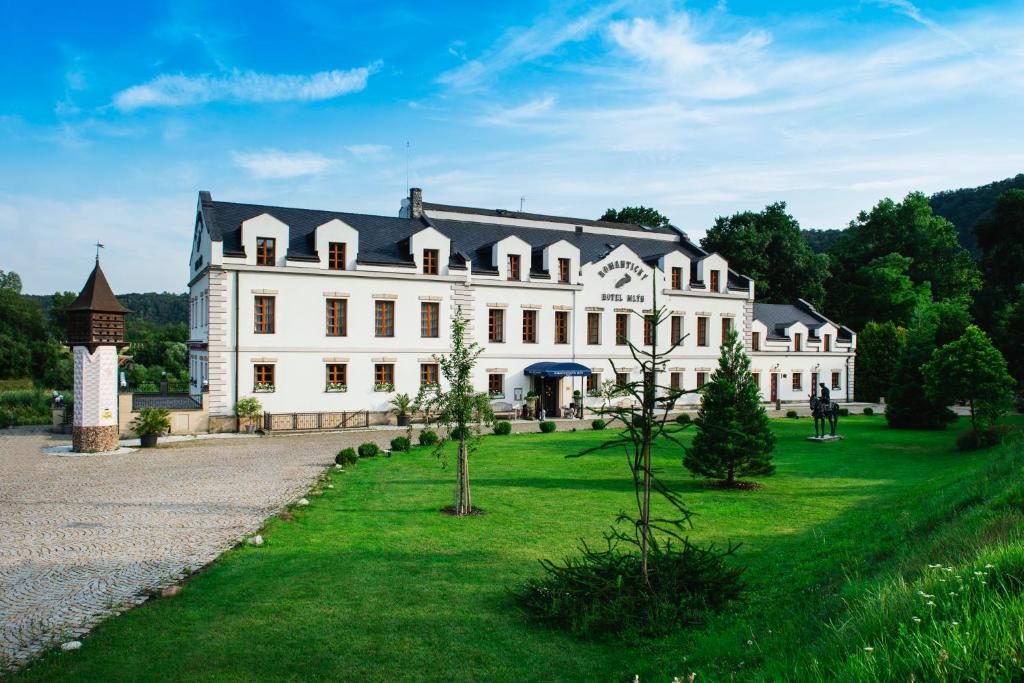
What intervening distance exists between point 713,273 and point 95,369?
115 feet

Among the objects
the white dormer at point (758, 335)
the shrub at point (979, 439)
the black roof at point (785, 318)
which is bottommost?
the shrub at point (979, 439)

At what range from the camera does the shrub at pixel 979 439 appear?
24062mm

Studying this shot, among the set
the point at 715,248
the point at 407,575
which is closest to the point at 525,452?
the point at 407,575

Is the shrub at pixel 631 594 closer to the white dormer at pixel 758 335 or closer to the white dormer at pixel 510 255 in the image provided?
the white dormer at pixel 510 255

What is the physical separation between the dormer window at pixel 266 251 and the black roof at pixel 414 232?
2.62 feet

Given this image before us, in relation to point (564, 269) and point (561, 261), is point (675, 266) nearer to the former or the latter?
point (564, 269)

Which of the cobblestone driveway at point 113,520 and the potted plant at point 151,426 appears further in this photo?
the potted plant at point 151,426

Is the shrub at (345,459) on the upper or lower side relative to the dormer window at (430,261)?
lower

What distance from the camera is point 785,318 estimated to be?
173ft

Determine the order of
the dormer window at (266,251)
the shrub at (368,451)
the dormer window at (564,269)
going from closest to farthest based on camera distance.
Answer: the shrub at (368,451), the dormer window at (266,251), the dormer window at (564,269)

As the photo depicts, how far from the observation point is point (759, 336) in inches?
1921

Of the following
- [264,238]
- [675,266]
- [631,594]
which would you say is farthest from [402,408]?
[631,594]

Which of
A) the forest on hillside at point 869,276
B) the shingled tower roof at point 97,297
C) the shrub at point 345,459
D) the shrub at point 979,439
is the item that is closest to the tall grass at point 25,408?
the shingled tower roof at point 97,297

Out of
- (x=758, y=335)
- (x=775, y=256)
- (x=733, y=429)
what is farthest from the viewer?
(x=775, y=256)
